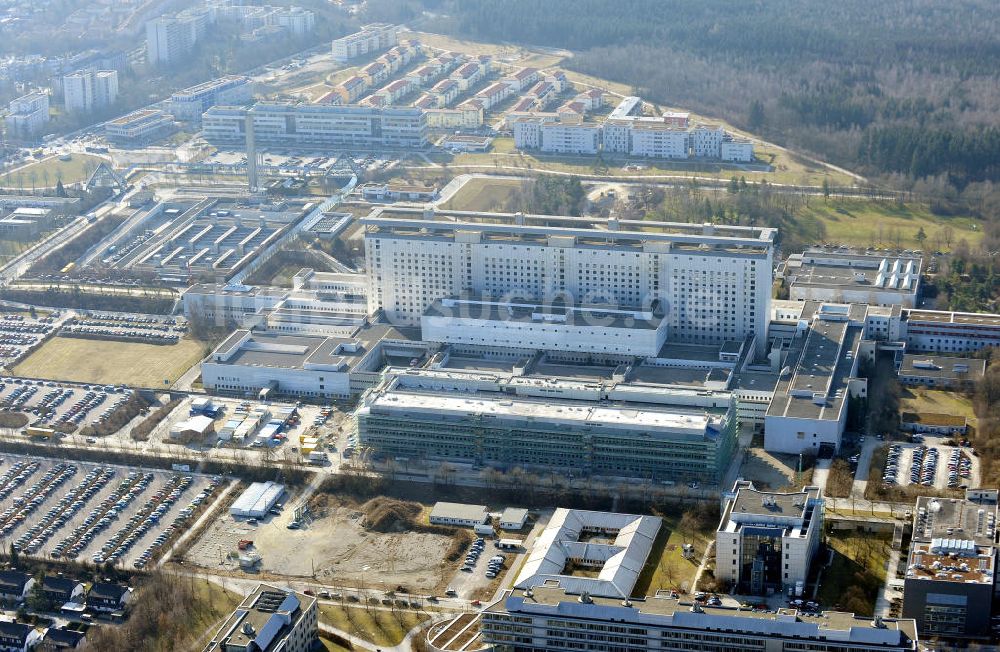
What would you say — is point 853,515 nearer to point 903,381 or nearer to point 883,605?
point 883,605

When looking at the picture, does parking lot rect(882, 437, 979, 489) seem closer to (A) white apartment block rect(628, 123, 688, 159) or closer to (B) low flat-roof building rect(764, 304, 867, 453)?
(B) low flat-roof building rect(764, 304, 867, 453)

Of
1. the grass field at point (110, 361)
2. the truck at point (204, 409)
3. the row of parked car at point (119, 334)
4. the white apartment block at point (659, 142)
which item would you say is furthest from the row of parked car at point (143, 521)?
the white apartment block at point (659, 142)

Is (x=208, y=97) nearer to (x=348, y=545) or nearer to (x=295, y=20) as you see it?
(x=295, y=20)

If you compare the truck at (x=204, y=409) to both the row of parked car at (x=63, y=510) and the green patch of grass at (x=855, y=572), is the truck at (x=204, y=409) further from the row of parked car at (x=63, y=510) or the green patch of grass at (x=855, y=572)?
the green patch of grass at (x=855, y=572)

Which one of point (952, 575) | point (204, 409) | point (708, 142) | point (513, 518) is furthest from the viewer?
point (708, 142)

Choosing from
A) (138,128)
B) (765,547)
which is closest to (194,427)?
(765,547)

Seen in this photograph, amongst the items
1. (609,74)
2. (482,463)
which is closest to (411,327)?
(482,463)
